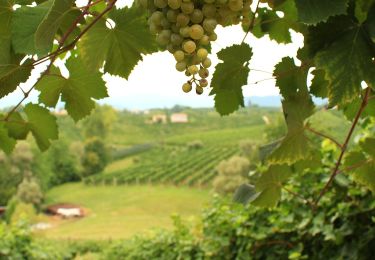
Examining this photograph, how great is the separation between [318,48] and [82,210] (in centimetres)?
3877

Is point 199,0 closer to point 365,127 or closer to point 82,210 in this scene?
point 365,127

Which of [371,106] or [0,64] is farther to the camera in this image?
[371,106]

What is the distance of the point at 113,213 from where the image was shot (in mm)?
35625

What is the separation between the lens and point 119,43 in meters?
0.82

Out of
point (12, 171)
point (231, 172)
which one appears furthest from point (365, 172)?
point (12, 171)

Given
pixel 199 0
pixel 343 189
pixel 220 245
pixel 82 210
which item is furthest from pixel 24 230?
pixel 82 210

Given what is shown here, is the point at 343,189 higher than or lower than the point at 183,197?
higher

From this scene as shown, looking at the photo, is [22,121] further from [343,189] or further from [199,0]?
[343,189]

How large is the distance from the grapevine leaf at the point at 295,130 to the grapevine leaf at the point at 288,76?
0.02 meters

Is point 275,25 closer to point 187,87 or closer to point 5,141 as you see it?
point 187,87

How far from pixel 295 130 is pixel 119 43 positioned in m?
0.44

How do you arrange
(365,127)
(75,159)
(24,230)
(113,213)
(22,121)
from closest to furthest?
(22,121) → (365,127) → (24,230) → (113,213) → (75,159)

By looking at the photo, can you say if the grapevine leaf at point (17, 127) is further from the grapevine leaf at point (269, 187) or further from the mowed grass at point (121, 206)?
the mowed grass at point (121, 206)

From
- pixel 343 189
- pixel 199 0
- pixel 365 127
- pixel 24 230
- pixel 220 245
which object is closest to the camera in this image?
pixel 199 0
